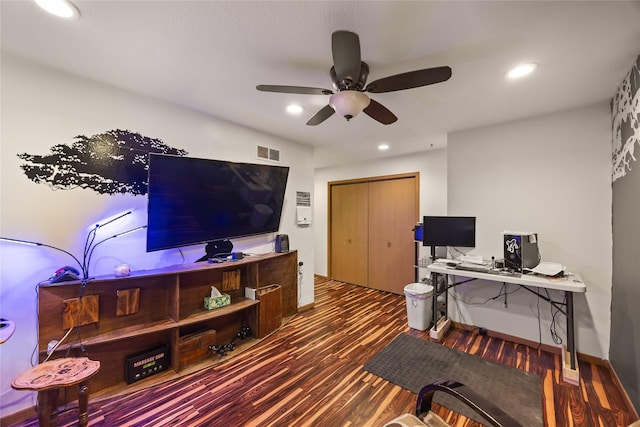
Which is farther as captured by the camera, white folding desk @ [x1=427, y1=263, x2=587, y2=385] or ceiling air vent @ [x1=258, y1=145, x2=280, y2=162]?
ceiling air vent @ [x1=258, y1=145, x2=280, y2=162]

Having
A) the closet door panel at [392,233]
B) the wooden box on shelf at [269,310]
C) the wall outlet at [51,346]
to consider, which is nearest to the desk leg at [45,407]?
the wall outlet at [51,346]

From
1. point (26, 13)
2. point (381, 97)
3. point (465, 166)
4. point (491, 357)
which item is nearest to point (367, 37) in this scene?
point (381, 97)

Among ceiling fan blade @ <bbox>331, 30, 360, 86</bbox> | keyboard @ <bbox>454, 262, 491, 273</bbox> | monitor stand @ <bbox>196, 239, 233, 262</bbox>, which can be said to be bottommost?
keyboard @ <bbox>454, 262, 491, 273</bbox>

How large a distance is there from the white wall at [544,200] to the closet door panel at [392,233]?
3.90 ft

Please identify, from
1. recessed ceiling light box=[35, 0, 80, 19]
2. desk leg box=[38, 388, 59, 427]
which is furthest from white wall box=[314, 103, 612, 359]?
desk leg box=[38, 388, 59, 427]

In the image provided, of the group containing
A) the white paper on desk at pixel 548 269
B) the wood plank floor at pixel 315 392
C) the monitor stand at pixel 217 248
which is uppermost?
the monitor stand at pixel 217 248

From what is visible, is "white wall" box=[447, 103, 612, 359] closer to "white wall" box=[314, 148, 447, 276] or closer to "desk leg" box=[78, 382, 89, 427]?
"white wall" box=[314, 148, 447, 276]

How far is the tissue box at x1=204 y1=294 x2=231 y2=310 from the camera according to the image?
8.32 ft

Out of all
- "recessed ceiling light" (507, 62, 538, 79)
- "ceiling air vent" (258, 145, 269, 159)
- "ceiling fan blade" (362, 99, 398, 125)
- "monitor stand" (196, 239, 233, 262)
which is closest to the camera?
"recessed ceiling light" (507, 62, 538, 79)

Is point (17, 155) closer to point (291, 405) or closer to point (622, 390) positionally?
point (291, 405)

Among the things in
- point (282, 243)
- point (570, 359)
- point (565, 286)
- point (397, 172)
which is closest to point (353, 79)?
point (282, 243)

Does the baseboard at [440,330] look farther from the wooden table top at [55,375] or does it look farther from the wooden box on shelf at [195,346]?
the wooden table top at [55,375]

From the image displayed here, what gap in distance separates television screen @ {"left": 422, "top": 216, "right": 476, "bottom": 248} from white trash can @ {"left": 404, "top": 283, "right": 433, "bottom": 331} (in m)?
0.61

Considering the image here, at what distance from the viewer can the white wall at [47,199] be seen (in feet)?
5.54
